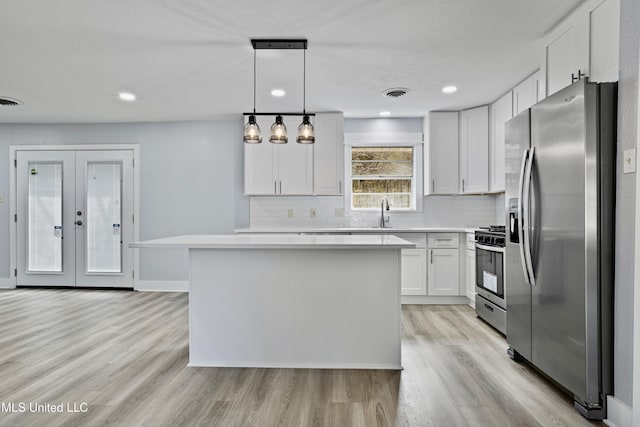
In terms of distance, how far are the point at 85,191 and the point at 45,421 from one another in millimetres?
4249

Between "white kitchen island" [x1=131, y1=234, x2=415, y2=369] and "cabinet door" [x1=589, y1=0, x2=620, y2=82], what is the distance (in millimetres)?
1640

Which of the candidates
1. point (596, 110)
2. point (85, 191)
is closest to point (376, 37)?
point (596, 110)

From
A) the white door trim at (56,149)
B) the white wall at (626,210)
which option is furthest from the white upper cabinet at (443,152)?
the white door trim at (56,149)

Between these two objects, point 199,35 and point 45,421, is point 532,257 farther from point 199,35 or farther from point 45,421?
point 45,421

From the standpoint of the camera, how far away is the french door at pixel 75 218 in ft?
17.7

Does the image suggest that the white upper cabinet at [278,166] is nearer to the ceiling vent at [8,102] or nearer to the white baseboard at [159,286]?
the white baseboard at [159,286]

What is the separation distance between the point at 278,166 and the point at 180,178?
1.56 meters

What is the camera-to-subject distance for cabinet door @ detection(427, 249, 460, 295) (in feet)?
14.8

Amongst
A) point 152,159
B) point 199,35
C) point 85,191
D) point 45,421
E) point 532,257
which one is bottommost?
point 45,421

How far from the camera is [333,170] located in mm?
4844

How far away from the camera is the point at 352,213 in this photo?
5176 millimetres

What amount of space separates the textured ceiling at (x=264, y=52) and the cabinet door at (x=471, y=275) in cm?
183

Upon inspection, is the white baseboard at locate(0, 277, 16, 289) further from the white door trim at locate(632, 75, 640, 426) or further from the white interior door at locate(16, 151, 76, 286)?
the white door trim at locate(632, 75, 640, 426)

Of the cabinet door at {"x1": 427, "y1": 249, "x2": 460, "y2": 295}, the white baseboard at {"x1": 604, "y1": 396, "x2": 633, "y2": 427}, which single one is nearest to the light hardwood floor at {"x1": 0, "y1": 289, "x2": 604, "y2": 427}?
the white baseboard at {"x1": 604, "y1": 396, "x2": 633, "y2": 427}
